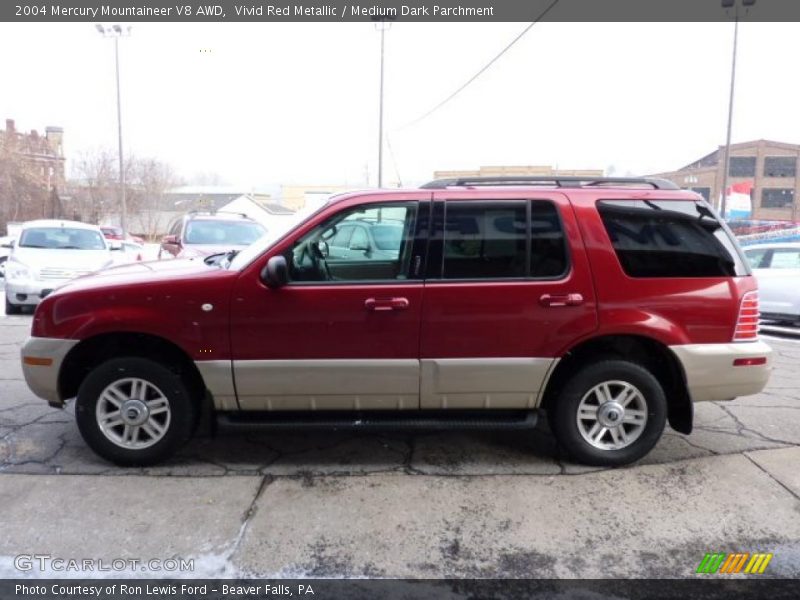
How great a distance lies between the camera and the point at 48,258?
9656 millimetres

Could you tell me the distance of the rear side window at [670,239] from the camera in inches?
148

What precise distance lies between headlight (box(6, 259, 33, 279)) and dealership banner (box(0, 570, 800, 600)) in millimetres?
7889

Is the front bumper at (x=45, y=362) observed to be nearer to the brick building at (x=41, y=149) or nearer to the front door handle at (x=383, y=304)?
the front door handle at (x=383, y=304)

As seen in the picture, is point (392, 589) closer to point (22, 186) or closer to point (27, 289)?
point (27, 289)

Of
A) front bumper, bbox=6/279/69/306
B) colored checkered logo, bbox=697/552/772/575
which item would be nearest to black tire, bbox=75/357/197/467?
colored checkered logo, bbox=697/552/772/575

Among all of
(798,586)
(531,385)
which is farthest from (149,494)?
(798,586)

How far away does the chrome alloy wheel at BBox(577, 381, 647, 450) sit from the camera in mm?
3818

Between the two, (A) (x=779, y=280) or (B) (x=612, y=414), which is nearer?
(B) (x=612, y=414)

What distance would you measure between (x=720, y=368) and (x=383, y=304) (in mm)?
2174

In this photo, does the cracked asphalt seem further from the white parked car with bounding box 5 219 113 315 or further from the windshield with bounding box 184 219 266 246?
the windshield with bounding box 184 219 266 246

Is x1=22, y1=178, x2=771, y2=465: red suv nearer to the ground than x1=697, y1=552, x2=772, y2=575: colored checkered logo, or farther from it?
farther from it

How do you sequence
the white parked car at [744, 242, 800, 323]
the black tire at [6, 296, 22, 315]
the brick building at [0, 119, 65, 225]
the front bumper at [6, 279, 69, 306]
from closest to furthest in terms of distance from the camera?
the front bumper at [6, 279, 69, 306] < the black tire at [6, 296, 22, 315] < the white parked car at [744, 242, 800, 323] < the brick building at [0, 119, 65, 225]

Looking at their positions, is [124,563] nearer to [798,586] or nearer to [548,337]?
[548,337]

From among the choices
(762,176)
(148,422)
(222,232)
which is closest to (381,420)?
(148,422)
